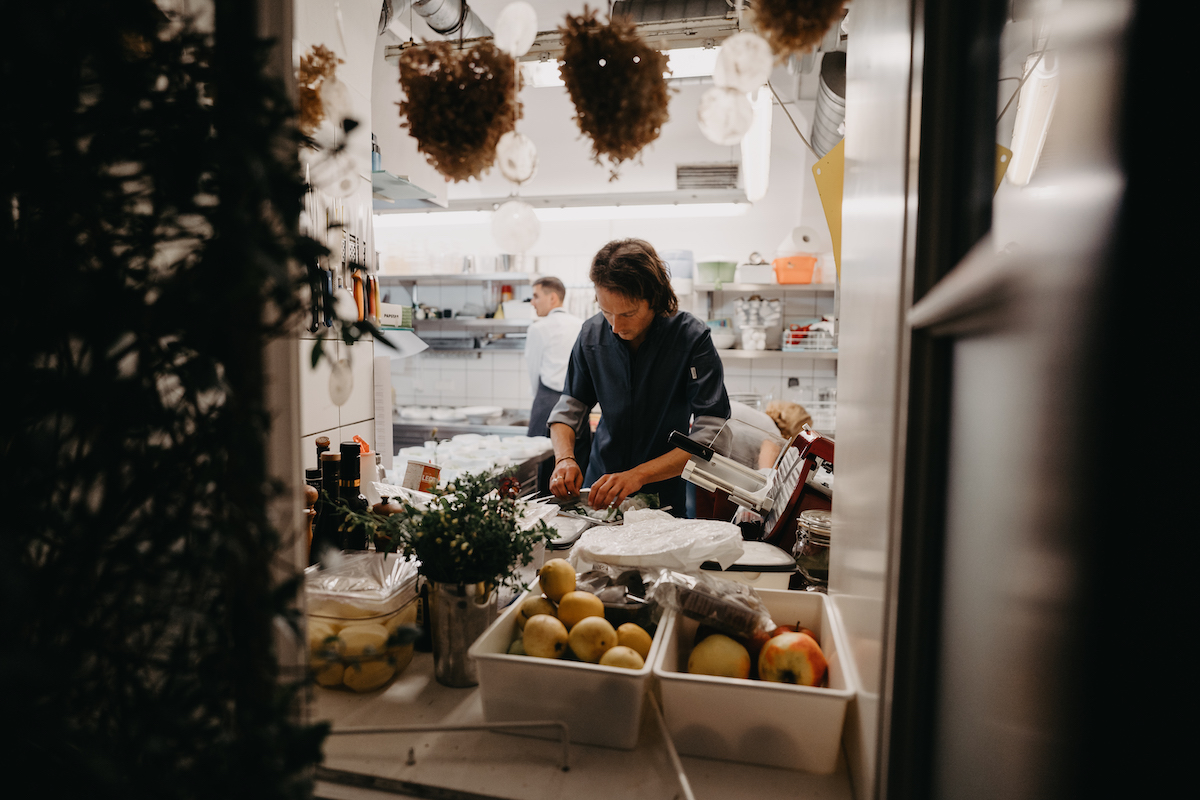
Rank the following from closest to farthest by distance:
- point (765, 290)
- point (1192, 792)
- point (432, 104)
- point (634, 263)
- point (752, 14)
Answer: point (1192, 792), point (752, 14), point (432, 104), point (634, 263), point (765, 290)

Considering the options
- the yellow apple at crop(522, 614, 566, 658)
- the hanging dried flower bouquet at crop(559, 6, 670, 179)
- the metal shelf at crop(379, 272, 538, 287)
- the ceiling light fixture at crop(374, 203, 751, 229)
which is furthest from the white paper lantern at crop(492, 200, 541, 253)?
the metal shelf at crop(379, 272, 538, 287)

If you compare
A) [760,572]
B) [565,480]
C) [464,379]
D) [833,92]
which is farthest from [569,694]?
[464,379]

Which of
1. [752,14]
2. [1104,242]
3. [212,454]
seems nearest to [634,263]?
[752,14]

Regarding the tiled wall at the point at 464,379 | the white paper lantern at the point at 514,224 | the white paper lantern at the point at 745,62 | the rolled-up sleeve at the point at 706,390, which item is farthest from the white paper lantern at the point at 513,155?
the tiled wall at the point at 464,379

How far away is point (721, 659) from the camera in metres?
1.01

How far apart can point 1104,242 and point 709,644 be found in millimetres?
872

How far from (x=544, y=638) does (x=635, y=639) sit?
15cm

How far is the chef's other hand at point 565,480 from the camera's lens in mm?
2168

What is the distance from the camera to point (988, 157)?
A: 2.00 ft

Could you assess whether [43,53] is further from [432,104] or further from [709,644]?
[709,644]

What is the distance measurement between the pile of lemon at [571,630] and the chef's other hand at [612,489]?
0.85 m

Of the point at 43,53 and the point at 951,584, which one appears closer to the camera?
the point at 43,53

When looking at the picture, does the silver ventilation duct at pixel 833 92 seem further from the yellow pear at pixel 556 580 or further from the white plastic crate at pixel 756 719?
the white plastic crate at pixel 756 719

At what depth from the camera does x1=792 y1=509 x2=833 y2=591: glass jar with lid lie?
4.75ft
